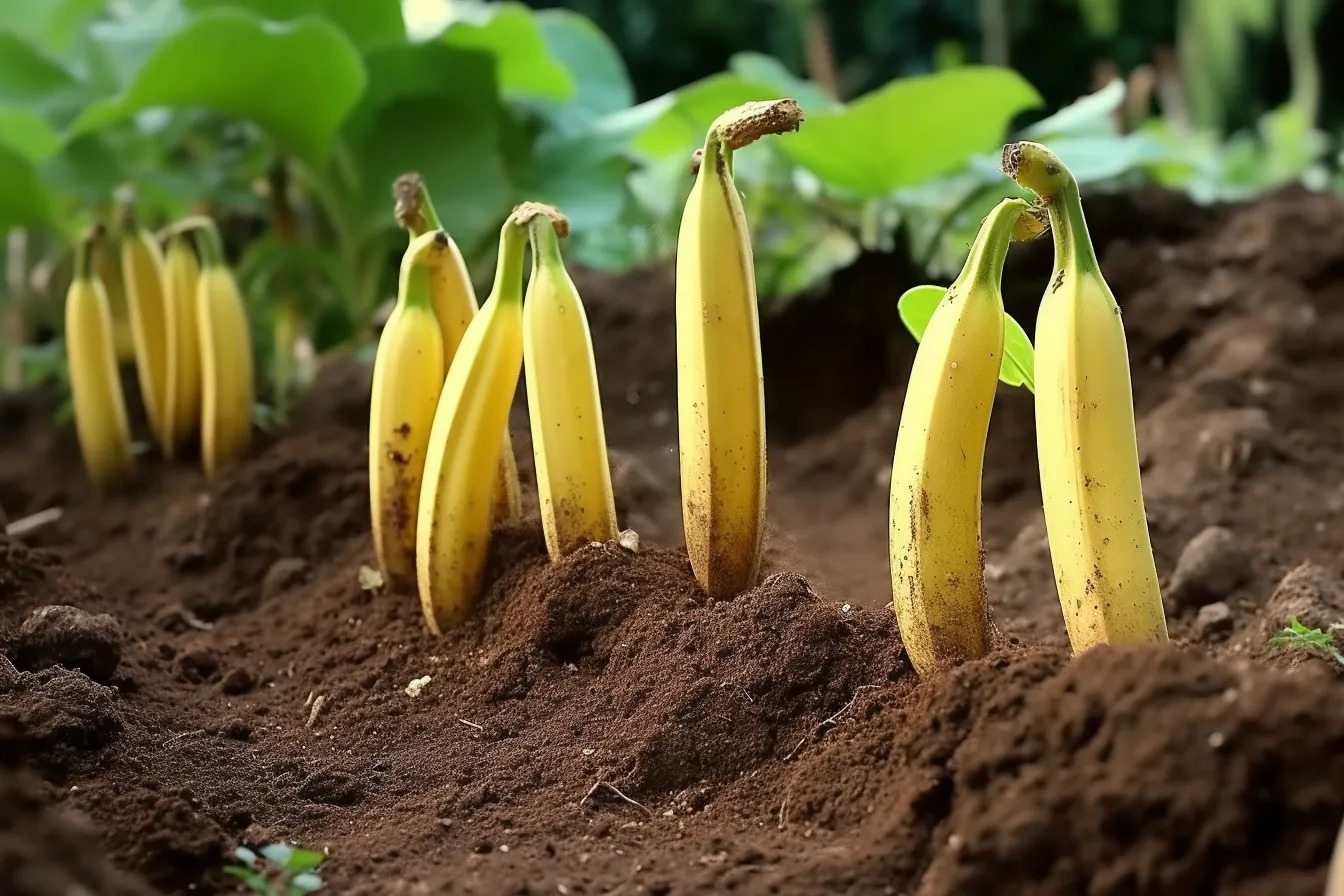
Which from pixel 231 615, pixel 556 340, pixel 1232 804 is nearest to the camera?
pixel 1232 804

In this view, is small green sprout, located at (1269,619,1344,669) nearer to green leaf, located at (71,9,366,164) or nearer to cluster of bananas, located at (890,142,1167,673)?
cluster of bananas, located at (890,142,1167,673)

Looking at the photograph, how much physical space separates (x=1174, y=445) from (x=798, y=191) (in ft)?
3.48

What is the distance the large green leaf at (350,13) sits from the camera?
2.06 metres

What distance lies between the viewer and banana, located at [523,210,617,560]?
1.23 metres

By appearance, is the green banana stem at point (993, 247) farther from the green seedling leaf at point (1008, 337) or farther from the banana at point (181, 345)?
the banana at point (181, 345)

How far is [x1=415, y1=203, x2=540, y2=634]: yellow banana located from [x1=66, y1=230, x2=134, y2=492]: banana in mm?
888

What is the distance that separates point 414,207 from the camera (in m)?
1.37

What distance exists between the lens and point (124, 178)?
6.94 feet

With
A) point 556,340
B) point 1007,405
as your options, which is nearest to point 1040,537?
point 1007,405

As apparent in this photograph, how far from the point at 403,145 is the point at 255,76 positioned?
0.32 metres

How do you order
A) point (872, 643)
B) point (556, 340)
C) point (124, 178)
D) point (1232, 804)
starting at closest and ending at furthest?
point (1232, 804) < point (872, 643) < point (556, 340) < point (124, 178)

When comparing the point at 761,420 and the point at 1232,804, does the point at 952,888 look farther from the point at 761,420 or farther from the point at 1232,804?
the point at 761,420

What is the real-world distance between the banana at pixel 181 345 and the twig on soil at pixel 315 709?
0.92 metres

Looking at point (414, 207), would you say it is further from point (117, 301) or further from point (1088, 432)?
point (117, 301)
